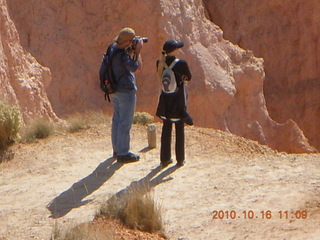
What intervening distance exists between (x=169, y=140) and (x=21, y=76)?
4.91 metres

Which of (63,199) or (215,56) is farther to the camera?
(215,56)

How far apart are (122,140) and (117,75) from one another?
2.89ft

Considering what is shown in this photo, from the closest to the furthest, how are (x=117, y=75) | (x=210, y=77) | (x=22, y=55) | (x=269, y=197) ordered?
(x=269, y=197)
(x=117, y=75)
(x=22, y=55)
(x=210, y=77)

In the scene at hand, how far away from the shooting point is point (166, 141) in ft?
33.0

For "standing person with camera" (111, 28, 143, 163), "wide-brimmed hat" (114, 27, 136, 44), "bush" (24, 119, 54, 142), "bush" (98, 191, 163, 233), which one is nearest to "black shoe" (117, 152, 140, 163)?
"standing person with camera" (111, 28, 143, 163)

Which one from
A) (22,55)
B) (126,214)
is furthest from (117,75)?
(22,55)

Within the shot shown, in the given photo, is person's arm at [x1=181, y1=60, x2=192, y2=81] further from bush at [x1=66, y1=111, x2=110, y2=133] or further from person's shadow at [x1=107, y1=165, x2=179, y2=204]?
bush at [x1=66, y1=111, x2=110, y2=133]

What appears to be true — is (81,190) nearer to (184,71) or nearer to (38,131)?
(184,71)

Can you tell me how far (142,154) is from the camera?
1108 cm

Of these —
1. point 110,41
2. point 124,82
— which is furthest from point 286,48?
point 124,82

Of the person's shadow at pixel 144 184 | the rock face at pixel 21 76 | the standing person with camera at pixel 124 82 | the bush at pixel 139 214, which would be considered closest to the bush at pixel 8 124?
the rock face at pixel 21 76

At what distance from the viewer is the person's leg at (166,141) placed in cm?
997

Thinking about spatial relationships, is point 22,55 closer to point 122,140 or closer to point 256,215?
point 122,140

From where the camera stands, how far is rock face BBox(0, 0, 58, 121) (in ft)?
44.8
